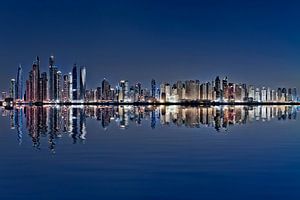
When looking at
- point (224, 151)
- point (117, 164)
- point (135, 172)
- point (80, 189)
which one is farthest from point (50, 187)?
point (224, 151)

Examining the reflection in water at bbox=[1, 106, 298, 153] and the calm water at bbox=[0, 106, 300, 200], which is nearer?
the calm water at bbox=[0, 106, 300, 200]

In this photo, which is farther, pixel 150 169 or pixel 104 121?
pixel 104 121

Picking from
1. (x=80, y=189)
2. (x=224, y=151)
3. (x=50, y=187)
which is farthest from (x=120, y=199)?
(x=224, y=151)

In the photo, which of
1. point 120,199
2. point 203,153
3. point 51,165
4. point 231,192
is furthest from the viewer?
point 203,153

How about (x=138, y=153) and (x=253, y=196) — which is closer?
(x=253, y=196)

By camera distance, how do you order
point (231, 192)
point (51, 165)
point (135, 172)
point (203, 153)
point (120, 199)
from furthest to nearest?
point (203, 153)
point (51, 165)
point (135, 172)
point (231, 192)
point (120, 199)

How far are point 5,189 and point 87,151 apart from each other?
9.83m

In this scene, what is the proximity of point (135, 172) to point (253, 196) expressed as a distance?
5174 mm

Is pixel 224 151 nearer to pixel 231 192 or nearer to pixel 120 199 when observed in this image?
pixel 231 192

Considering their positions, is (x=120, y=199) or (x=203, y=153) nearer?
(x=120, y=199)

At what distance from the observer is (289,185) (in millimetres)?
14484

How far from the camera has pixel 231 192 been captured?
44.9 feet

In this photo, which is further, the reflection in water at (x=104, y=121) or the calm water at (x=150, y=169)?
the reflection in water at (x=104, y=121)

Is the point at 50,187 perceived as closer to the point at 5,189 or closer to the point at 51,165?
the point at 5,189
